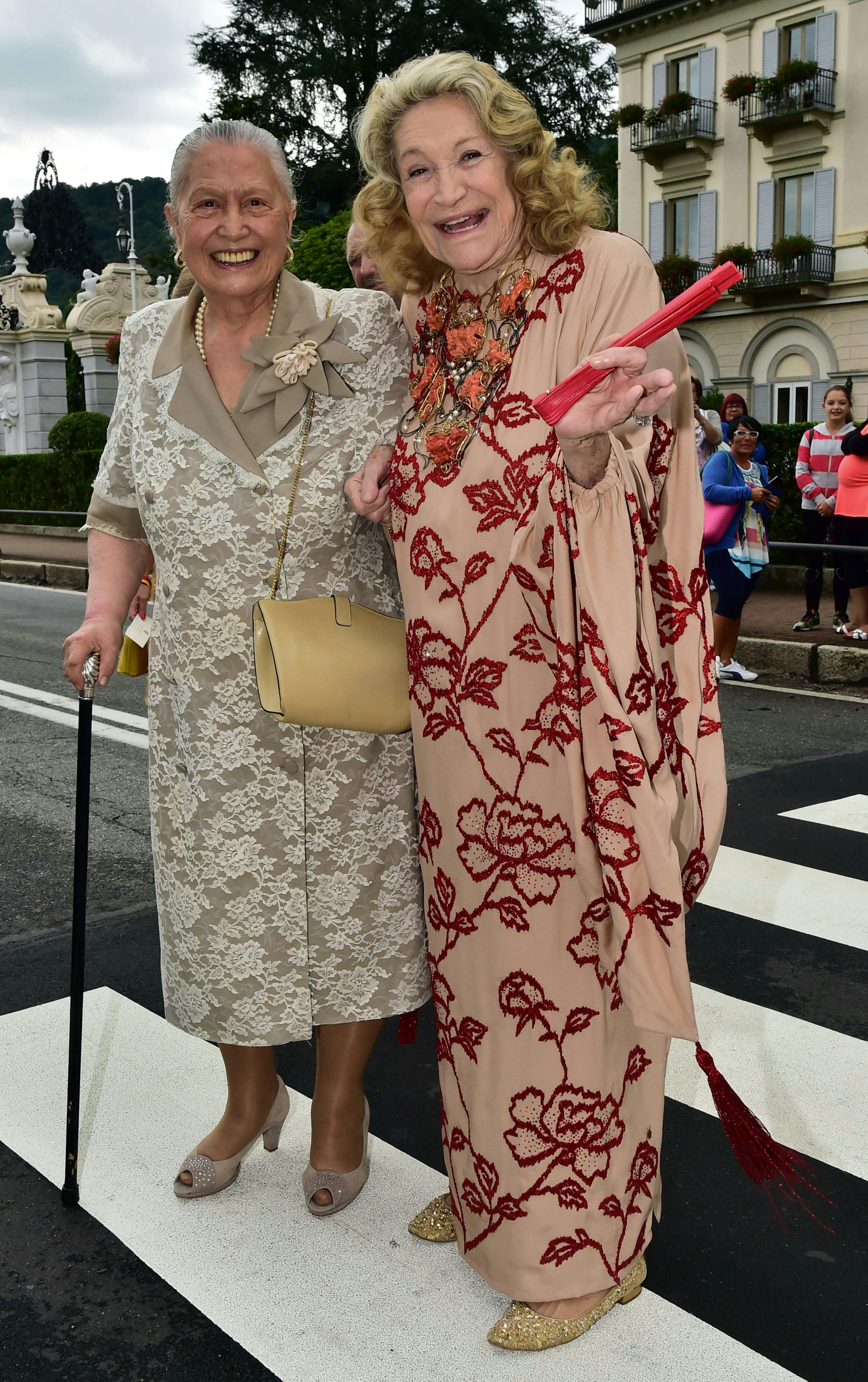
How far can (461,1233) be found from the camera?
92.0 inches

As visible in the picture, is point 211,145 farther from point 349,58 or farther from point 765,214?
point 349,58

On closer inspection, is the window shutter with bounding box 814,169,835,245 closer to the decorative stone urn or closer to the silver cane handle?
the decorative stone urn

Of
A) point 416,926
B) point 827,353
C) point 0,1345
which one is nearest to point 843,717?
point 416,926

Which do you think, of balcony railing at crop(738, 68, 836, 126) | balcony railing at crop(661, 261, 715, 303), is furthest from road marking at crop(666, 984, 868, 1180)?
balcony railing at crop(661, 261, 715, 303)

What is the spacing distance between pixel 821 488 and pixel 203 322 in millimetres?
9485

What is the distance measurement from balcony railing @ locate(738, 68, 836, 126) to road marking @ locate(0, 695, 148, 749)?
27.4 meters

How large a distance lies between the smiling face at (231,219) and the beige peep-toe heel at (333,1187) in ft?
5.64

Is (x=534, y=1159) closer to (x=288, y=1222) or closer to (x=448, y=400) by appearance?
(x=288, y=1222)

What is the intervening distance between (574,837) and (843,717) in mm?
5739

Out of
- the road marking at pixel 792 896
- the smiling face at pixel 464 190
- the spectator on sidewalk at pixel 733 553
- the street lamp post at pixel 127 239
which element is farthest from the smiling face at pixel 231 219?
the street lamp post at pixel 127 239

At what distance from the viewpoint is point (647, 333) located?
179 cm

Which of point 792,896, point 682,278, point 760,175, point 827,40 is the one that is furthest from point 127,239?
point 792,896

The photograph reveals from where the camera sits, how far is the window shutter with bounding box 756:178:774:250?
1246 inches

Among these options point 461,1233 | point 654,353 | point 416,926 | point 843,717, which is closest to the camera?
point 654,353
